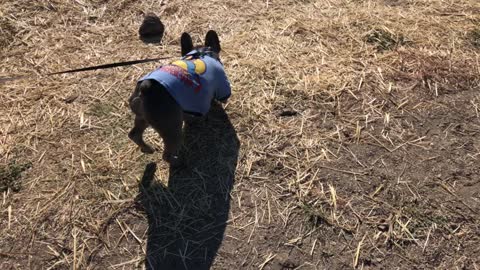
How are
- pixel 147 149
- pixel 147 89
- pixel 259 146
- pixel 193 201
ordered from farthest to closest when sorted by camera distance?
pixel 259 146
pixel 147 149
pixel 193 201
pixel 147 89

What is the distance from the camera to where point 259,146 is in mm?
4398

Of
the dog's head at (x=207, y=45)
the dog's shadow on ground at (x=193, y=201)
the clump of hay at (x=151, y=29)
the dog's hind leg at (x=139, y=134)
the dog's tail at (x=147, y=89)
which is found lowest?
the dog's shadow on ground at (x=193, y=201)

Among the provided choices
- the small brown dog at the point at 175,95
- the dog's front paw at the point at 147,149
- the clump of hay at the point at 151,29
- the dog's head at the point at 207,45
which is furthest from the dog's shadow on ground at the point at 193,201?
the clump of hay at the point at 151,29

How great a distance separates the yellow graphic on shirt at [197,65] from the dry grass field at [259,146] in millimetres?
796

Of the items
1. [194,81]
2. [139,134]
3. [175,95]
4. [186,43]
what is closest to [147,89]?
[175,95]

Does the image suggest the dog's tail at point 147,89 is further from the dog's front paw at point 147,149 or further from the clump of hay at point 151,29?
the clump of hay at point 151,29

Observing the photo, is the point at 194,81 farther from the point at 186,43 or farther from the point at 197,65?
the point at 186,43

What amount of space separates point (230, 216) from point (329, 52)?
2799 millimetres

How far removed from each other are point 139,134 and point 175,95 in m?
0.68

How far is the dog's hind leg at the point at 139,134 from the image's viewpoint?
3898 millimetres

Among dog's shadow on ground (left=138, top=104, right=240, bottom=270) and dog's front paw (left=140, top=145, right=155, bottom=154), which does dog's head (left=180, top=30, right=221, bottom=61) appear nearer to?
dog's shadow on ground (left=138, top=104, right=240, bottom=270)

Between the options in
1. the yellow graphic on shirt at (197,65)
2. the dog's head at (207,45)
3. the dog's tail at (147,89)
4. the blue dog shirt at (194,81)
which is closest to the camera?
the dog's tail at (147,89)

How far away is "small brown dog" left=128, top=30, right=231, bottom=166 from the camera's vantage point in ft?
11.4

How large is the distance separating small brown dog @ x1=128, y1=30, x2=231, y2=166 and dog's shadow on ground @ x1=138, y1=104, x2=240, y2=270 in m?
0.25
